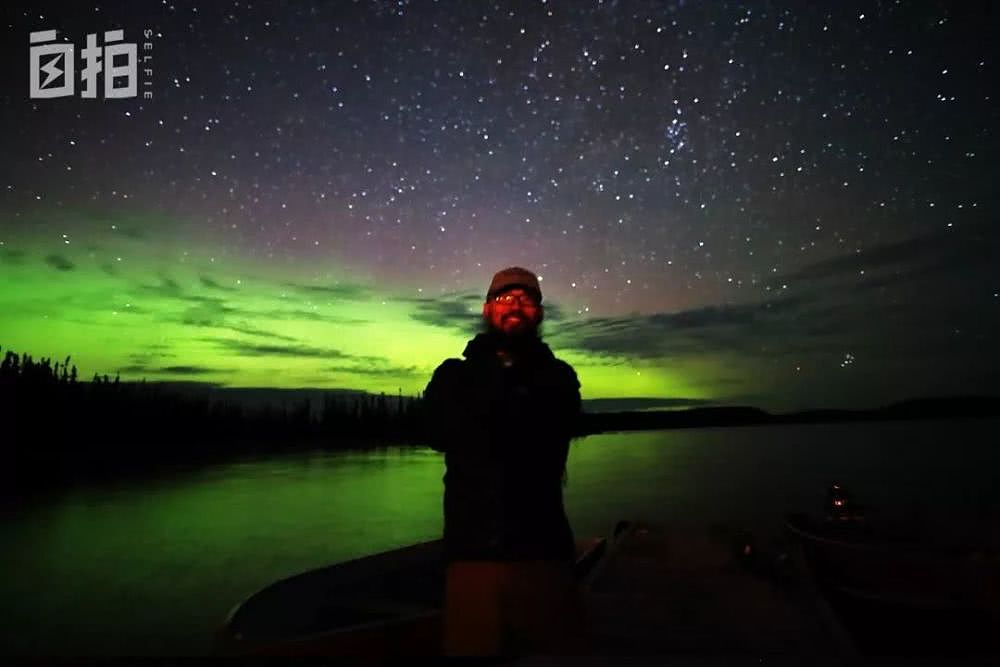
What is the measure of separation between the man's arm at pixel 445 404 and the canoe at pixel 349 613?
126 inches

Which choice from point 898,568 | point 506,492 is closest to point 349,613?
point 506,492

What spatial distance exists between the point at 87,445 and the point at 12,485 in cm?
6449

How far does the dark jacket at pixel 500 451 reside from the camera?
2602mm

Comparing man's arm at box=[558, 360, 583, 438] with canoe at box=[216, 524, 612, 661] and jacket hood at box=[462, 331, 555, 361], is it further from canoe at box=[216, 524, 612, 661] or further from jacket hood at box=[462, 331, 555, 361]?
canoe at box=[216, 524, 612, 661]

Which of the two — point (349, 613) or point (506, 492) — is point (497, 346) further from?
point (349, 613)

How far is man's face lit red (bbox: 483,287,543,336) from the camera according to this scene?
8.86ft

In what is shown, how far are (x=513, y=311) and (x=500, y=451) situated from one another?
50 centimetres

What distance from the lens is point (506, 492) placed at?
8.56 feet

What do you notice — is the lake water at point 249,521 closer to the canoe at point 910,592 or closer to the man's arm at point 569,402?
the canoe at point 910,592

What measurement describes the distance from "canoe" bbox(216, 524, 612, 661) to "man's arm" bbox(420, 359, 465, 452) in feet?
10.5

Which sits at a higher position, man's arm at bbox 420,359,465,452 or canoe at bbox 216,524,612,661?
man's arm at bbox 420,359,465,452

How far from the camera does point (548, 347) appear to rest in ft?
9.11

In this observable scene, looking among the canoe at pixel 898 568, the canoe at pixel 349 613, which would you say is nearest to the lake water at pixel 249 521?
the canoe at pixel 898 568

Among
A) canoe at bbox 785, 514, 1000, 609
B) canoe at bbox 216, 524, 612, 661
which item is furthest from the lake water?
canoe at bbox 216, 524, 612, 661
